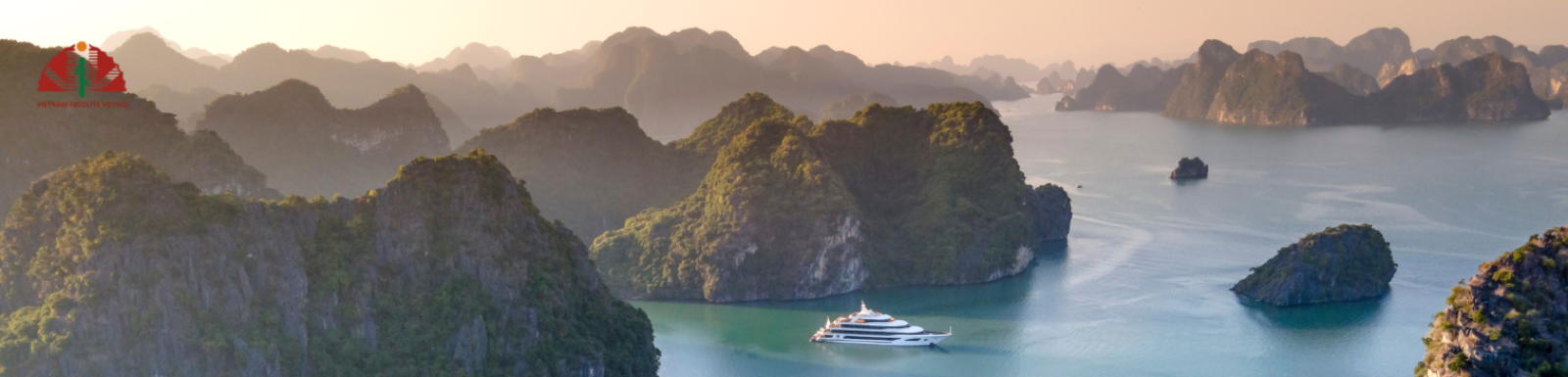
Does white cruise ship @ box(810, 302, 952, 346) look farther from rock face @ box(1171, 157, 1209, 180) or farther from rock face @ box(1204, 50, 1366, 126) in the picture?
rock face @ box(1204, 50, 1366, 126)

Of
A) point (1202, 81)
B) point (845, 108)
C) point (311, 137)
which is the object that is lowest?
point (311, 137)

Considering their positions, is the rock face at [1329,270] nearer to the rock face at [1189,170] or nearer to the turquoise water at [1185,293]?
the turquoise water at [1185,293]

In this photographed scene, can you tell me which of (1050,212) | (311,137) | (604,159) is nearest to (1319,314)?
(1050,212)

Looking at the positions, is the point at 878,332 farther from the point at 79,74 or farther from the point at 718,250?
the point at 79,74

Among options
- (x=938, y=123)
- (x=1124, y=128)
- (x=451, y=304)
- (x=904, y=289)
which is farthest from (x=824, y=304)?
(x=1124, y=128)

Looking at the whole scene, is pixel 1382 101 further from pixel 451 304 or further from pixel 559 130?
pixel 451 304
